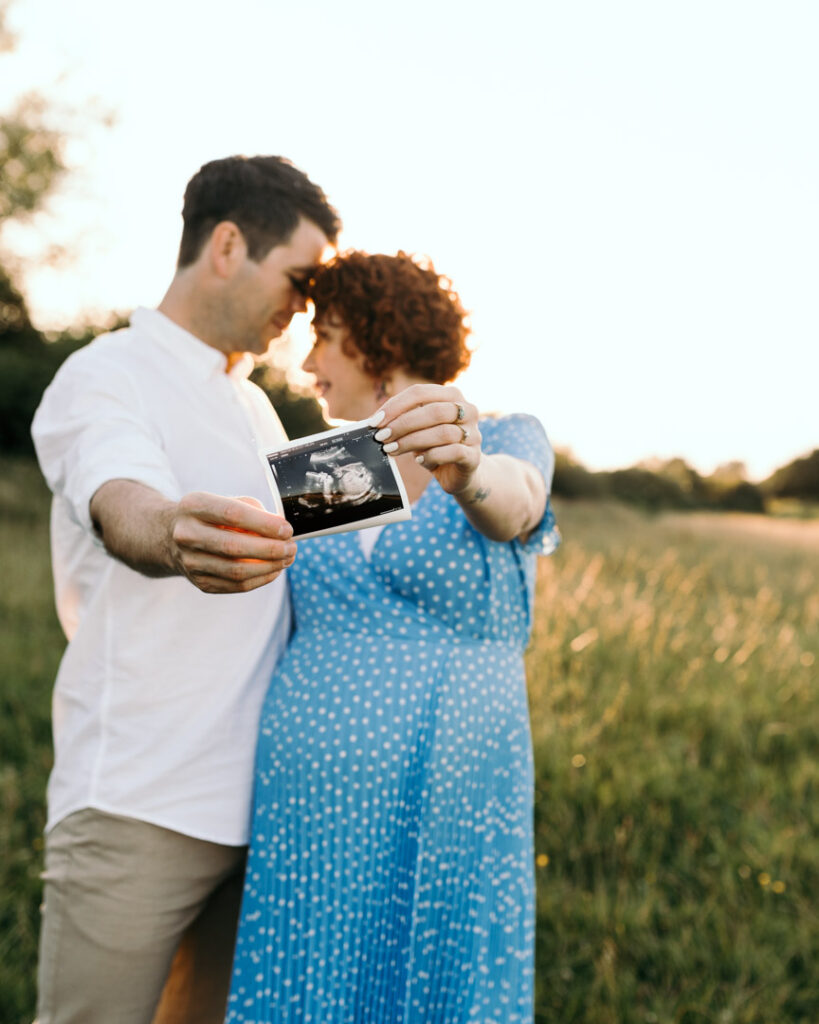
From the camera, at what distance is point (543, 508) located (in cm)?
184

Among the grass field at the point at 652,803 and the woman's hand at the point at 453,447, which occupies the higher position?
the woman's hand at the point at 453,447

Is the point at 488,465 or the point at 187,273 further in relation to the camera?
the point at 187,273

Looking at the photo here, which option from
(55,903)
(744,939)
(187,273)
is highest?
(187,273)

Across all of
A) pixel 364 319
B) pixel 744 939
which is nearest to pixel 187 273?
pixel 364 319

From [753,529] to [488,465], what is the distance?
A: 12.4m

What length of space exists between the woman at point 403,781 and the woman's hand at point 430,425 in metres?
0.32

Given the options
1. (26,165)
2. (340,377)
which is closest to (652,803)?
(340,377)

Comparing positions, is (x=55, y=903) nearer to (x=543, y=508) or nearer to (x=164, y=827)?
(x=164, y=827)

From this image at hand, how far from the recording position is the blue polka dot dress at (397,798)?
5.84 ft

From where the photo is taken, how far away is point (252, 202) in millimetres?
2104

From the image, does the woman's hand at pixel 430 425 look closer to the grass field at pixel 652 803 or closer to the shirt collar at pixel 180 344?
the shirt collar at pixel 180 344

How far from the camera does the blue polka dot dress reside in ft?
5.84

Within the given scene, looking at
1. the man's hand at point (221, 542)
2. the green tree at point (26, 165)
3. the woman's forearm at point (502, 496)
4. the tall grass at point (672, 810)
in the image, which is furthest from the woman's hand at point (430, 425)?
the green tree at point (26, 165)

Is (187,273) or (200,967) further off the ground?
(187,273)
